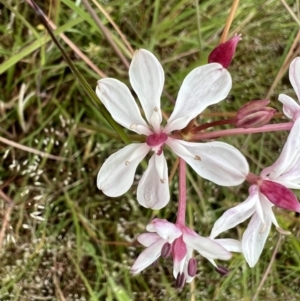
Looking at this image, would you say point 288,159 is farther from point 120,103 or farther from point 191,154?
point 120,103

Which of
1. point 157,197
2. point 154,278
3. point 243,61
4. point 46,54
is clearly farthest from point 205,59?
point 154,278

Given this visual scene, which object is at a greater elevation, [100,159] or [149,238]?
[149,238]

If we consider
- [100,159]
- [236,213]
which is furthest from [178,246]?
[100,159]

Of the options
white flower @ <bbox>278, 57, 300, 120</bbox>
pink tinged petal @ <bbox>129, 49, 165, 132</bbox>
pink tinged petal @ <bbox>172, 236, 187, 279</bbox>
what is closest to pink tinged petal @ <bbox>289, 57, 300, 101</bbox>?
white flower @ <bbox>278, 57, 300, 120</bbox>

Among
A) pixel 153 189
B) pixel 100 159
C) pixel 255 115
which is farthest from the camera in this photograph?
pixel 100 159

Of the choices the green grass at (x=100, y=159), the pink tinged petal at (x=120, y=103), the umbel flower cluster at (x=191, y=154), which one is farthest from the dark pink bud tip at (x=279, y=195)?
the green grass at (x=100, y=159)

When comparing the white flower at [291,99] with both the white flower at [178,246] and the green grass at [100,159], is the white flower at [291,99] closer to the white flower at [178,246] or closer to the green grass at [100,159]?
the white flower at [178,246]

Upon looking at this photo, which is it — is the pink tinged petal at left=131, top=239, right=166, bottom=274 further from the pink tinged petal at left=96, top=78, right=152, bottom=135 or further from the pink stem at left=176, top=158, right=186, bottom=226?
the pink tinged petal at left=96, top=78, right=152, bottom=135

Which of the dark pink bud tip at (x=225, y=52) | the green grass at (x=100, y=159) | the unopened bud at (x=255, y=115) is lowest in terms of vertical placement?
the green grass at (x=100, y=159)
